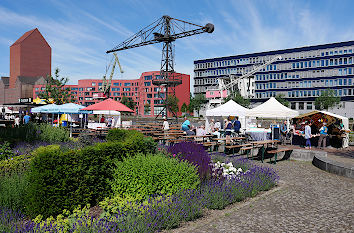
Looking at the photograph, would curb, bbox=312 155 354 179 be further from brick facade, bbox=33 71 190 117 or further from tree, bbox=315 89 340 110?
brick facade, bbox=33 71 190 117

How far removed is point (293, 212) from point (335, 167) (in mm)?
4598

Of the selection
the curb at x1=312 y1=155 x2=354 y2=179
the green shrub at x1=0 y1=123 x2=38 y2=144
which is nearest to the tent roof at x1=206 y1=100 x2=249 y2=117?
the curb at x1=312 y1=155 x2=354 y2=179

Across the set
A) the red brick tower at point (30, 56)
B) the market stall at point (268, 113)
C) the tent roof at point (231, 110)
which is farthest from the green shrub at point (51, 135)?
the red brick tower at point (30, 56)

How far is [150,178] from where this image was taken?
17.3 ft

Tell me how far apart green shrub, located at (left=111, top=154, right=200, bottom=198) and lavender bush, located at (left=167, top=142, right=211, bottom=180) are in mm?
810

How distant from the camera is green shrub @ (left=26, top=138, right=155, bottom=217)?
4.77 m

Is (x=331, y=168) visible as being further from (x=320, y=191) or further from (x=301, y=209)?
(x=301, y=209)

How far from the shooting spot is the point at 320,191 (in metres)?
6.98

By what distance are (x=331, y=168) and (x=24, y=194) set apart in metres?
8.41

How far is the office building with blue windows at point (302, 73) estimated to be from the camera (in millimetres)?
73875

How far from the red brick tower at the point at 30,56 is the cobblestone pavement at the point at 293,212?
13817cm

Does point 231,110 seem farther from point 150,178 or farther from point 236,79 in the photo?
point 236,79

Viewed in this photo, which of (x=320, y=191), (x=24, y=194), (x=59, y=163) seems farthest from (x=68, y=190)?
(x=320, y=191)

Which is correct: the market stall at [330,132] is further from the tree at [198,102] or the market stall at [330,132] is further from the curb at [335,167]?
the tree at [198,102]
